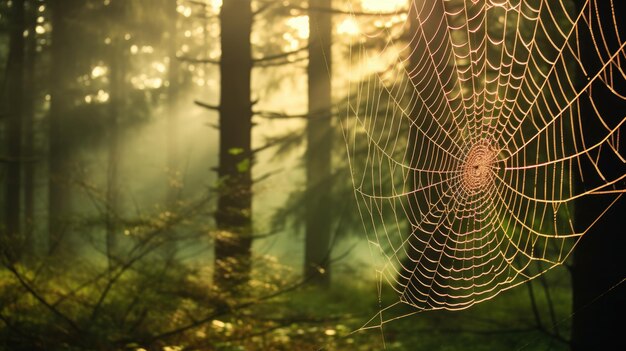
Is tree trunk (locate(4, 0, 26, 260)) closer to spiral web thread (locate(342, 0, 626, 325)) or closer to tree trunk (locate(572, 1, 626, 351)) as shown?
spiral web thread (locate(342, 0, 626, 325))

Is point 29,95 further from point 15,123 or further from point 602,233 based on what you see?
point 602,233

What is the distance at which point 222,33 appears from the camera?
23.0ft

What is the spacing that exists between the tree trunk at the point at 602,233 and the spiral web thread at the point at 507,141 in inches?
0.4

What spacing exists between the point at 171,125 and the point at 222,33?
15421 mm

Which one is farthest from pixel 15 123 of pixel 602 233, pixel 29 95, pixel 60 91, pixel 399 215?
pixel 602 233

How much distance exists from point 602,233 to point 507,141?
91.4 inches

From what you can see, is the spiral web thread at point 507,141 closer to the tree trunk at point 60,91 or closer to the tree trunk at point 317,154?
the tree trunk at point 317,154

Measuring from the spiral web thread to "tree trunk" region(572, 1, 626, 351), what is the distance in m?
0.01

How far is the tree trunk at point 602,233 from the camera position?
2695 mm

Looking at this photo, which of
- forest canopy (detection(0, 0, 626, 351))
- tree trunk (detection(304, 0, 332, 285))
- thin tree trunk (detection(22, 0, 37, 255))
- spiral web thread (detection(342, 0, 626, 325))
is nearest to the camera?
spiral web thread (detection(342, 0, 626, 325))

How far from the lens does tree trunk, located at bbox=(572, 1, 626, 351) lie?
270 cm

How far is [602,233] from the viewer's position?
2.89 meters

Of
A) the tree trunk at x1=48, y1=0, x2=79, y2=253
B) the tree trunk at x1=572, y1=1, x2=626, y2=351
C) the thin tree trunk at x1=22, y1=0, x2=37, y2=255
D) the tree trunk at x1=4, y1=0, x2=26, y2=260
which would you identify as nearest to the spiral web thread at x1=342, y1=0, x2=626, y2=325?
the tree trunk at x1=572, y1=1, x2=626, y2=351

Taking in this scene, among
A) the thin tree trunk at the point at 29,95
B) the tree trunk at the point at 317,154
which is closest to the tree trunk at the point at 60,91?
the thin tree trunk at the point at 29,95
